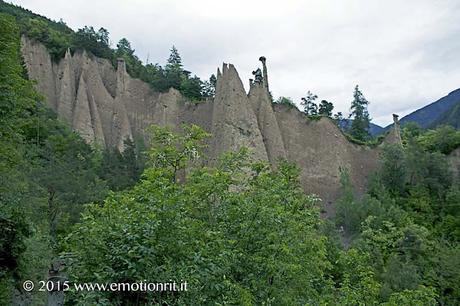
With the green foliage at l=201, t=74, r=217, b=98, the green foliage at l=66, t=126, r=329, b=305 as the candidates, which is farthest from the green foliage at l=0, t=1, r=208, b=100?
the green foliage at l=66, t=126, r=329, b=305

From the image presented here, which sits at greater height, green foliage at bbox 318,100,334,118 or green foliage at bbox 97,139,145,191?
green foliage at bbox 318,100,334,118

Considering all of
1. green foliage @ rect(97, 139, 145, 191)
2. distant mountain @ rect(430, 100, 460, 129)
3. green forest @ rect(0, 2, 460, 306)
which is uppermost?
distant mountain @ rect(430, 100, 460, 129)

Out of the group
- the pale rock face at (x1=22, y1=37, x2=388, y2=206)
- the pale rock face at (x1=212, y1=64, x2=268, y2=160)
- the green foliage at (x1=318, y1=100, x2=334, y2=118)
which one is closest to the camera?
the pale rock face at (x1=212, y1=64, x2=268, y2=160)

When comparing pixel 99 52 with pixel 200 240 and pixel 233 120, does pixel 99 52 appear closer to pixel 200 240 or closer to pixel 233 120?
pixel 233 120

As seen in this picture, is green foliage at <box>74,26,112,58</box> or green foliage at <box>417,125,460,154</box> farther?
green foliage at <box>74,26,112,58</box>

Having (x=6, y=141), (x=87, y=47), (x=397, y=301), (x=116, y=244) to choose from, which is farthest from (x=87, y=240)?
(x=87, y=47)

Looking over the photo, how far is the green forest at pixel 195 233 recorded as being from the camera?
17.3ft

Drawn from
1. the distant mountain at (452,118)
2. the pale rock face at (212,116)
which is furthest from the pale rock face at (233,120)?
the distant mountain at (452,118)

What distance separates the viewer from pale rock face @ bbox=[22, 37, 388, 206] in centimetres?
3131

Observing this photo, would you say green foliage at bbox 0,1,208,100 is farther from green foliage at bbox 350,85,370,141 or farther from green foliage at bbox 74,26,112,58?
green foliage at bbox 350,85,370,141

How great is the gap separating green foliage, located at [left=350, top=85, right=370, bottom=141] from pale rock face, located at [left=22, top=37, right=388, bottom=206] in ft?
30.1

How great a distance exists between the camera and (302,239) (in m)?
9.63

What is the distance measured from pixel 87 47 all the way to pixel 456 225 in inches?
1184

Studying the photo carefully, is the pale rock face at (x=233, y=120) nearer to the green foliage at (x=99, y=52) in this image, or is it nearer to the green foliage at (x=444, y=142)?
the green foliage at (x=99, y=52)
